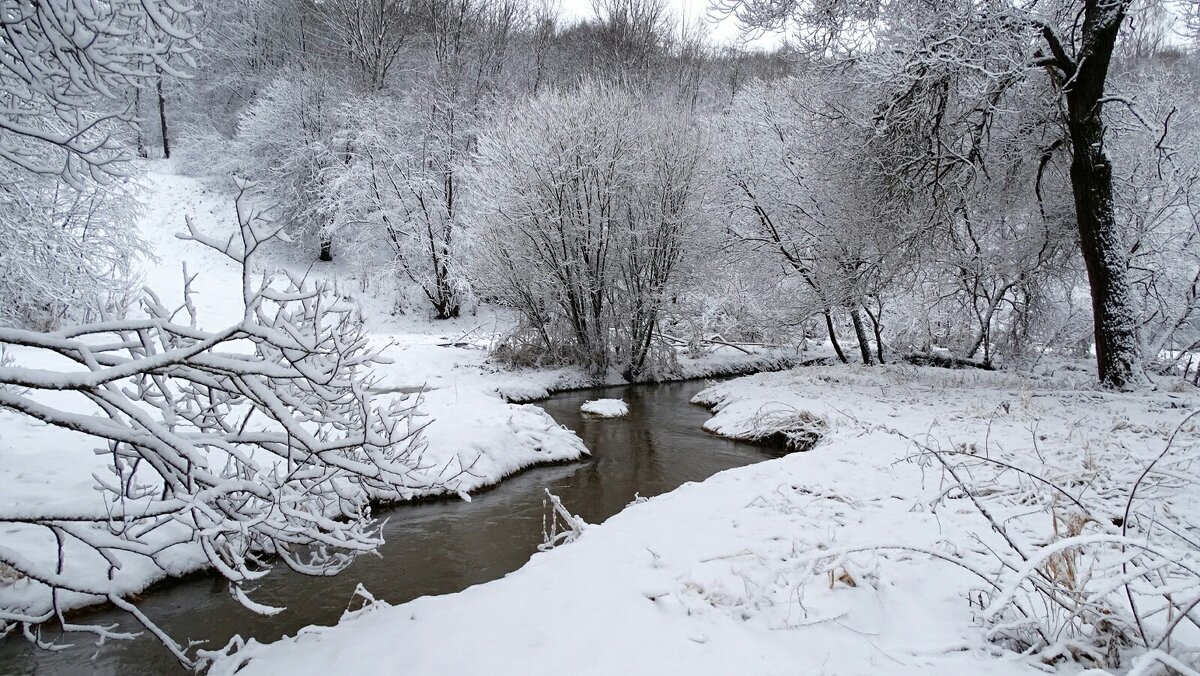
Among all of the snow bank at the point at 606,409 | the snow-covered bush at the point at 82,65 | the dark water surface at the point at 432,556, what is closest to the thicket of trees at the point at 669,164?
the snow-covered bush at the point at 82,65

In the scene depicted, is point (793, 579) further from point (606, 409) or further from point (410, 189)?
point (410, 189)

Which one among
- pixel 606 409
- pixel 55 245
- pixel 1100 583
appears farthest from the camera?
pixel 606 409

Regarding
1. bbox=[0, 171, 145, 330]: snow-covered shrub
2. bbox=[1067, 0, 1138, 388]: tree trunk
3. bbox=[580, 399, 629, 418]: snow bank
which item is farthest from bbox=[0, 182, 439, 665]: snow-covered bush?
bbox=[1067, 0, 1138, 388]: tree trunk

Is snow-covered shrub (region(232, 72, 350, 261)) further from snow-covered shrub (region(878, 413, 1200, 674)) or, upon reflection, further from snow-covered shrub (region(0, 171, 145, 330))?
snow-covered shrub (region(878, 413, 1200, 674))

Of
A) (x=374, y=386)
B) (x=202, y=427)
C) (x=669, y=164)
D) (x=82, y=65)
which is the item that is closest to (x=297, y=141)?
(x=669, y=164)

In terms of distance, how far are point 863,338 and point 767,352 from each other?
5002 mm

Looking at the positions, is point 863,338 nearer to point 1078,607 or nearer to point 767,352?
point 767,352

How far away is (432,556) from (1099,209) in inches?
391

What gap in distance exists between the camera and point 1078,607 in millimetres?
2377

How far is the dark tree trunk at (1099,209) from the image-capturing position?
27.0 ft

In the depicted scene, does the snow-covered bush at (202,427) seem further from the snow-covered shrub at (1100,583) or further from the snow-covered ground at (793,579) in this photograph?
the snow-covered shrub at (1100,583)

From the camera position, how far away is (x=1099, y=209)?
840 centimetres

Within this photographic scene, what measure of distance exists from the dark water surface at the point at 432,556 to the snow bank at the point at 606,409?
4.01 ft

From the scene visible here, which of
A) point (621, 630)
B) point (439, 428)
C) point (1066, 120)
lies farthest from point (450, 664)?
point (1066, 120)
